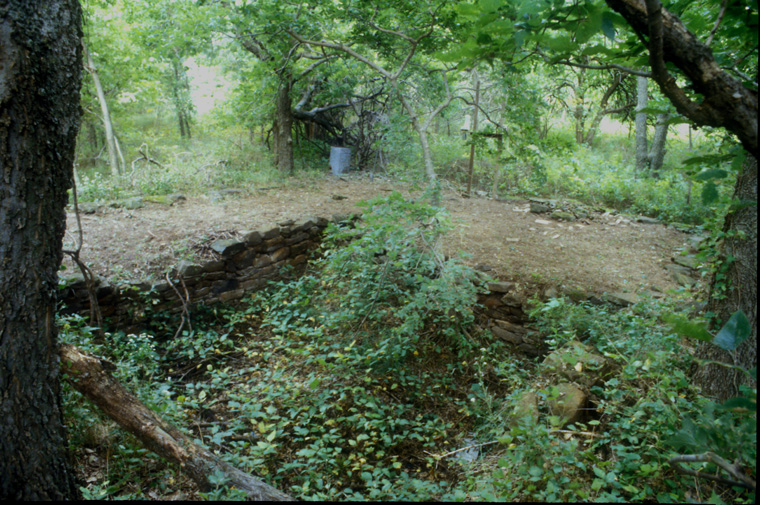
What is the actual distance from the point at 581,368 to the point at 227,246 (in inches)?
152

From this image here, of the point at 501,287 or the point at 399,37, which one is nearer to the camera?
the point at 501,287

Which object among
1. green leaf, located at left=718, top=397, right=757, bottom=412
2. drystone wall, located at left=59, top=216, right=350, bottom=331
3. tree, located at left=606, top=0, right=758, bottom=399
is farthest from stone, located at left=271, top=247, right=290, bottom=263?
green leaf, located at left=718, top=397, right=757, bottom=412

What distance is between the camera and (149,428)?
2270 mm

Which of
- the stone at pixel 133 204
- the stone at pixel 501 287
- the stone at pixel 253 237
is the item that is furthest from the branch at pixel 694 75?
the stone at pixel 133 204

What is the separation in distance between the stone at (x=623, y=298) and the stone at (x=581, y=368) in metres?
1.17

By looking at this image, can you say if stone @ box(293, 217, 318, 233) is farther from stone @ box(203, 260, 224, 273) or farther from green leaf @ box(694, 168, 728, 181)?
green leaf @ box(694, 168, 728, 181)

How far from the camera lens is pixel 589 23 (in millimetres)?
1614

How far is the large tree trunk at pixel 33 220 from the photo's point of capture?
1.66m

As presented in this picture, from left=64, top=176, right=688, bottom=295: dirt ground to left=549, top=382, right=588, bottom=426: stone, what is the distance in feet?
6.06

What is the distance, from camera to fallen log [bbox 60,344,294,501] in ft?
6.97

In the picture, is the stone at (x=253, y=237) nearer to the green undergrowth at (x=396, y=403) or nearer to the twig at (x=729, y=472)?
the green undergrowth at (x=396, y=403)

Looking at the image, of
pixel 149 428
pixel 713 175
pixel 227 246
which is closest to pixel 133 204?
Answer: pixel 227 246

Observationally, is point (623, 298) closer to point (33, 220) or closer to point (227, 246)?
point (227, 246)

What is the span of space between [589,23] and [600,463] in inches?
78.2
